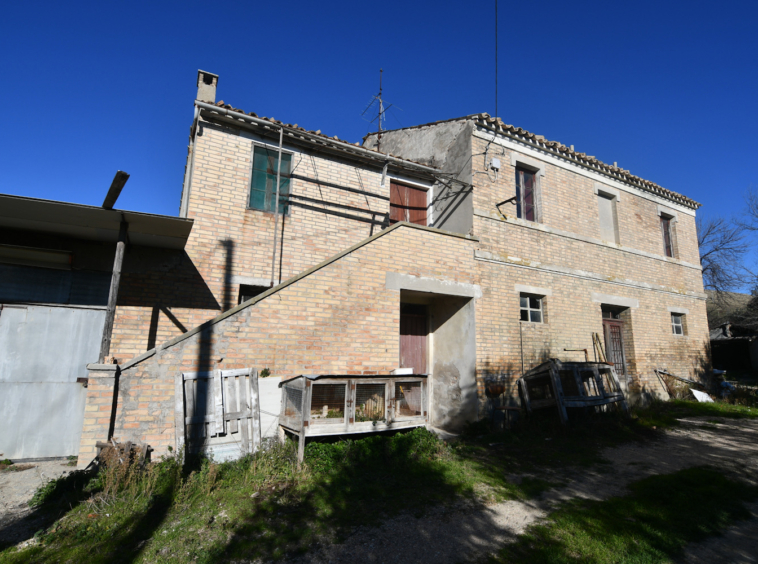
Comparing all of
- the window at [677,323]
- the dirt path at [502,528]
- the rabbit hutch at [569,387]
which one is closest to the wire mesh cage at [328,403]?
the dirt path at [502,528]

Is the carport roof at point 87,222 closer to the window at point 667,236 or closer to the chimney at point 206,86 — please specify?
the chimney at point 206,86

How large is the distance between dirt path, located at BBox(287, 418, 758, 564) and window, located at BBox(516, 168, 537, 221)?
19.4 feet

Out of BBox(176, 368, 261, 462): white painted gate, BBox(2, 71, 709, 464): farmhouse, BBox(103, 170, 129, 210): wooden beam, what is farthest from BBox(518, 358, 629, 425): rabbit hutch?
BBox(103, 170, 129, 210): wooden beam

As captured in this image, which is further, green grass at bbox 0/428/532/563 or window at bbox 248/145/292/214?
window at bbox 248/145/292/214

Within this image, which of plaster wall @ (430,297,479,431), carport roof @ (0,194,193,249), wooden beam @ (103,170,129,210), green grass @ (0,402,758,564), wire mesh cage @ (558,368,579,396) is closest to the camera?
green grass @ (0,402,758,564)

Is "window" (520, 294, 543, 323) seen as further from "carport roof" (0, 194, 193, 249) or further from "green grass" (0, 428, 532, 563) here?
"carport roof" (0, 194, 193, 249)

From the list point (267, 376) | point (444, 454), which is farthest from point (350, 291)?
point (444, 454)

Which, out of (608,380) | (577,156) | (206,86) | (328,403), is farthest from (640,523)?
(206,86)

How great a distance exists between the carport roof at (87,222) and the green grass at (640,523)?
6.13 m

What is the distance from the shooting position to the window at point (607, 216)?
1166 cm

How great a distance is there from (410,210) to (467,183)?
1.80 m

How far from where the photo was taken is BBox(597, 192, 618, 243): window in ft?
38.3

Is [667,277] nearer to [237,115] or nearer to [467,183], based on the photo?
[467,183]

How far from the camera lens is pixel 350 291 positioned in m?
7.36
